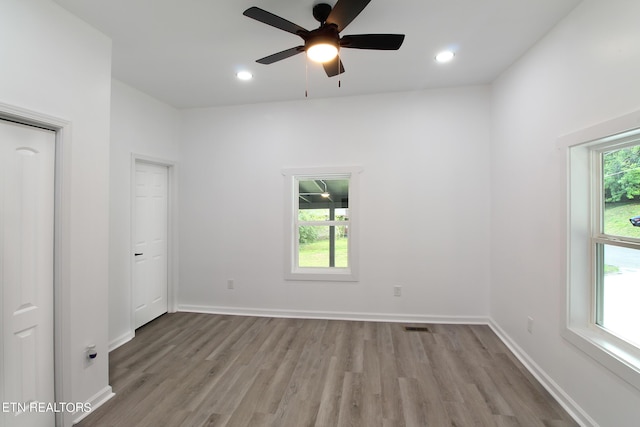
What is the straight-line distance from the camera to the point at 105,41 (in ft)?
7.11

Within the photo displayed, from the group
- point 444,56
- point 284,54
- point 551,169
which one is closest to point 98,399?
point 284,54

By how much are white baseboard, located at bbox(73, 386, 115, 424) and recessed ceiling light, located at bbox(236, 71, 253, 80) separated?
3.01 meters

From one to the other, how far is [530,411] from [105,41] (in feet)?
13.6

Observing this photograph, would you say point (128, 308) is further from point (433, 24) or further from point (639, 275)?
point (639, 275)

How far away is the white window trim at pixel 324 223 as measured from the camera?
3553 millimetres

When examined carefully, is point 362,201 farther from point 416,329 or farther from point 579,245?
point 579,245

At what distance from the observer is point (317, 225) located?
383 centimetres

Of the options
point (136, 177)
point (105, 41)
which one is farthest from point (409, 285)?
point (105, 41)

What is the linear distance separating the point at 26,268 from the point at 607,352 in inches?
140

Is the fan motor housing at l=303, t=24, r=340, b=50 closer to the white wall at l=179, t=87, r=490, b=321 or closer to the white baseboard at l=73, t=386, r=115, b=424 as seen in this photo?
the white wall at l=179, t=87, r=490, b=321

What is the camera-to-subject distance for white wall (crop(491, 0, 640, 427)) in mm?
1604

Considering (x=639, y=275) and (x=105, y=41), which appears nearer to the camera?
(x=639, y=275)

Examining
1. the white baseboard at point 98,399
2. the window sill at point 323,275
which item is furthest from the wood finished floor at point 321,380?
the window sill at point 323,275

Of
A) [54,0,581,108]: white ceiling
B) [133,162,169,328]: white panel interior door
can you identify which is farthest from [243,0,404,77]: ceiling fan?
[133,162,169,328]: white panel interior door
